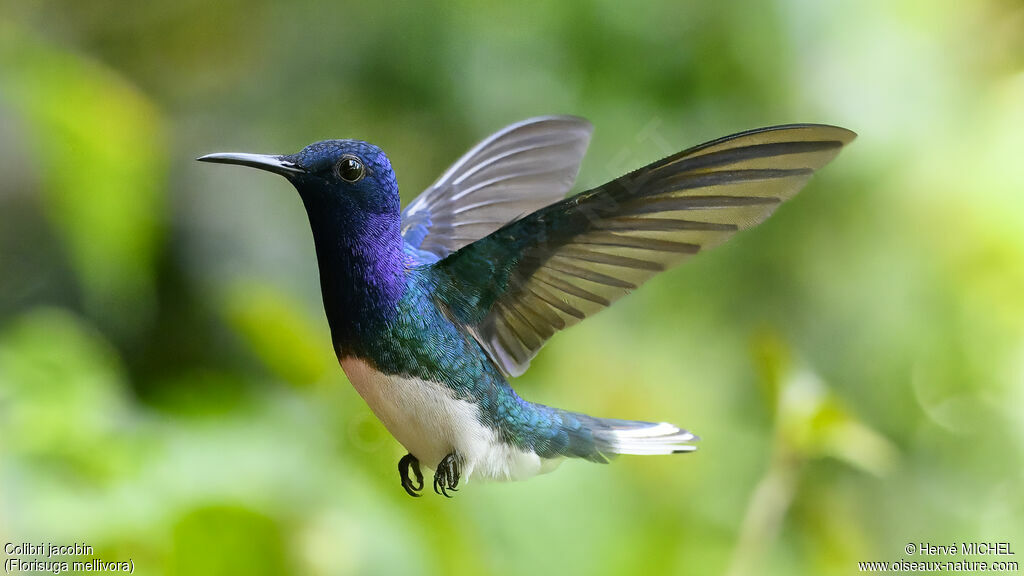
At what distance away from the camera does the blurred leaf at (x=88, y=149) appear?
1135mm

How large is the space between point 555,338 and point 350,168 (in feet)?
3.34

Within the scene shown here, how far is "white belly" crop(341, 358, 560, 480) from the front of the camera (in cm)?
46

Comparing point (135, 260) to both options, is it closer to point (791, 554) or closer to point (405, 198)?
point (405, 198)

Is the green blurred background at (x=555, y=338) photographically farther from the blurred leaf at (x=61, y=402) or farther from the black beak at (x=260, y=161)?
the black beak at (x=260, y=161)

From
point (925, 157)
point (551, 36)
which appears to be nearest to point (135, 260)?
point (551, 36)

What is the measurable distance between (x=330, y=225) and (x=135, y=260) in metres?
0.86

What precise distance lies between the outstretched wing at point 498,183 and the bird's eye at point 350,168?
19 centimetres

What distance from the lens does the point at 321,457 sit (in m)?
1.08

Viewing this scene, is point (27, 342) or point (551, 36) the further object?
point (551, 36)

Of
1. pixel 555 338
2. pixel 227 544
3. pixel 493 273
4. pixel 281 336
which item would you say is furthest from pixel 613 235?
pixel 555 338

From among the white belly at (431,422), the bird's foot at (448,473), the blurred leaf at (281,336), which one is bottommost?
the bird's foot at (448,473)

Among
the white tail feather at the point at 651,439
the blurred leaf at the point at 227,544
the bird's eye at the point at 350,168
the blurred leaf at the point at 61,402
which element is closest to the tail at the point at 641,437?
the white tail feather at the point at 651,439

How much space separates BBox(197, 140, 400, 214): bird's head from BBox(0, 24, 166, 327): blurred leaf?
0.80m

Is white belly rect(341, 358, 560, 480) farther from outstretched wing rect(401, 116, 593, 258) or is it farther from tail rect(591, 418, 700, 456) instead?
outstretched wing rect(401, 116, 593, 258)
